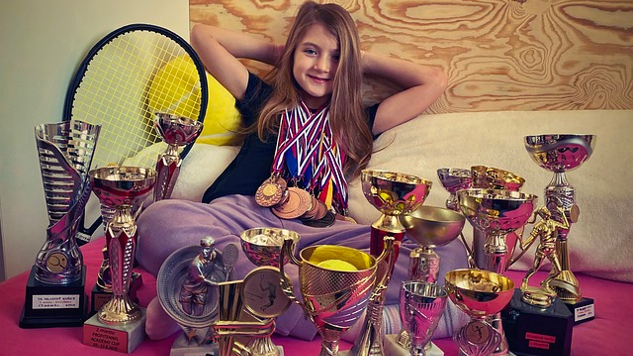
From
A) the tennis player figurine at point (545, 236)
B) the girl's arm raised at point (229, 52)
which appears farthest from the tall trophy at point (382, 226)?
the girl's arm raised at point (229, 52)

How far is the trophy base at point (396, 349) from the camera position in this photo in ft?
2.36

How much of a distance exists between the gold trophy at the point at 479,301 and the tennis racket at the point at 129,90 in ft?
3.28

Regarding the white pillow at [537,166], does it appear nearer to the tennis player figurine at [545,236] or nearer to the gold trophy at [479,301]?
the tennis player figurine at [545,236]

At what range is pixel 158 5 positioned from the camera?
161 centimetres

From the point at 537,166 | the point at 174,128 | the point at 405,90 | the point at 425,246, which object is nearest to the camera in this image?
the point at 425,246

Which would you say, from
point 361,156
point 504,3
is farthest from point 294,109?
point 504,3

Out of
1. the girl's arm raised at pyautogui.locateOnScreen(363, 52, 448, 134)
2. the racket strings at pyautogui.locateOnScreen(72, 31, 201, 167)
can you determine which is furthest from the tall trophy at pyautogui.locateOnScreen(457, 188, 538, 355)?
the racket strings at pyautogui.locateOnScreen(72, 31, 201, 167)

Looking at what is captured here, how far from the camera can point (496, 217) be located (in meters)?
0.69

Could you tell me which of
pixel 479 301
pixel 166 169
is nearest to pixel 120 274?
pixel 166 169

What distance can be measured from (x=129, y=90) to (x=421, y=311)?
1232 millimetres

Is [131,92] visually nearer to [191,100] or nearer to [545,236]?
[191,100]

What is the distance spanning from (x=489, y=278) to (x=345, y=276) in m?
0.24

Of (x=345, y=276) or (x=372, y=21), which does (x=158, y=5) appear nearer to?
(x=372, y=21)

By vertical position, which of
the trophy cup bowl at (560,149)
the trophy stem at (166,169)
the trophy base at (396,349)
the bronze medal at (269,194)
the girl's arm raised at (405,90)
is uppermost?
the girl's arm raised at (405,90)
